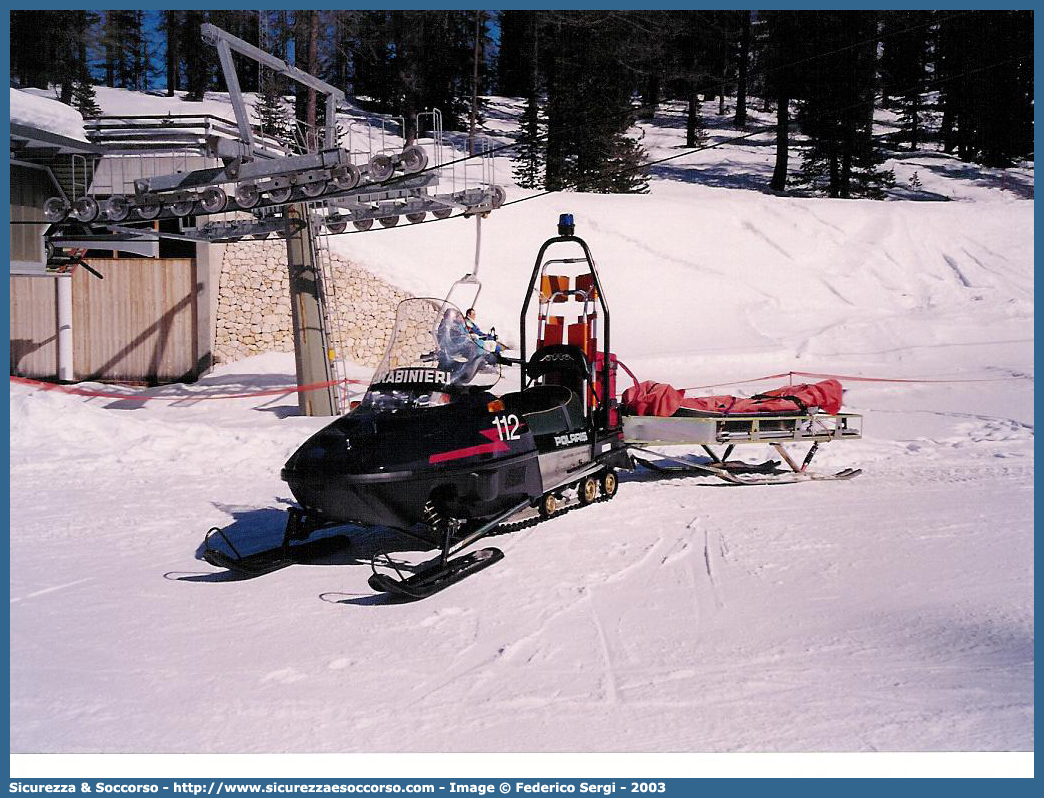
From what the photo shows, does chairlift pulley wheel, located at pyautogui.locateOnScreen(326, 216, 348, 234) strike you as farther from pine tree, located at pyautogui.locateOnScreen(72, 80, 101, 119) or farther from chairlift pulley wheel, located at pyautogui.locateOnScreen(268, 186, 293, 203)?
pine tree, located at pyautogui.locateOnScreen(72, 80, 101, 119)

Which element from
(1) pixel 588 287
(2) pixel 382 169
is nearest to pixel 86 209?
(2) pixel 382 169

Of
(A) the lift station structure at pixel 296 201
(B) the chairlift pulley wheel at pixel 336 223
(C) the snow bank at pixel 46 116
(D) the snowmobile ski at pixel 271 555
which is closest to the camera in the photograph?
(D) the snowmobile ski at pixel 271 555

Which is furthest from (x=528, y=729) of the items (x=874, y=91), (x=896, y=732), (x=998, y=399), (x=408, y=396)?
(x=874, y=91)

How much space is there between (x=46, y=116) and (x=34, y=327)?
14.3ft

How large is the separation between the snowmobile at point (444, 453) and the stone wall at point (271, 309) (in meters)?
11.4

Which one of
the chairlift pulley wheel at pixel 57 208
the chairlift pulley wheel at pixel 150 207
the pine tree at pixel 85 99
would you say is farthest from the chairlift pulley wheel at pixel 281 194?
the pine tree at pixel 85 99

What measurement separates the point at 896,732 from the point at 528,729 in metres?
1.46

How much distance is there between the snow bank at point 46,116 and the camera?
61.3 ft

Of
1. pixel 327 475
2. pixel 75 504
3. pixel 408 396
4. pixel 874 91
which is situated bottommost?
pixel 75 504

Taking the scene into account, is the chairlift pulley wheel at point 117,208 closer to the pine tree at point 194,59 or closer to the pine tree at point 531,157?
the pine tree at point 531,157

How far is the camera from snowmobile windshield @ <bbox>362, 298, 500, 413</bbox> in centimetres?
671

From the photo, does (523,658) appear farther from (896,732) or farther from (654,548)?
(654,548)

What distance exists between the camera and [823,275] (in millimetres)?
24703

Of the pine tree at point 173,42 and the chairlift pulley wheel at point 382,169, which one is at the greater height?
the pine tree at point 173,42
